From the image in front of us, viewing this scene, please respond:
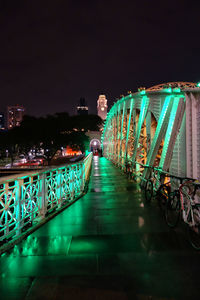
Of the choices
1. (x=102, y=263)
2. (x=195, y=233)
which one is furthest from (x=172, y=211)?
(x=102, y=263)

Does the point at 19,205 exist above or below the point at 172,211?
above

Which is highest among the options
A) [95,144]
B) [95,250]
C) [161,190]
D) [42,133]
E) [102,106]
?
[102,106]

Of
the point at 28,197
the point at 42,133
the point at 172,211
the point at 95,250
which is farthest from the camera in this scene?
the point at 42,133

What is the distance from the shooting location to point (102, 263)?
3.10m

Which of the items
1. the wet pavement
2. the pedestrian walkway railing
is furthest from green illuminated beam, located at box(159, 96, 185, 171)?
the pedestrian walkway railing

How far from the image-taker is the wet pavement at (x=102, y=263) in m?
2.52

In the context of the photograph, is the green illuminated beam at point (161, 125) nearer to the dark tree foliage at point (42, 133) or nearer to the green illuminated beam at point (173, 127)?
the green illuminated beam at point (173, 127)

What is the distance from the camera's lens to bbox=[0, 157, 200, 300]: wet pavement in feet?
8.27

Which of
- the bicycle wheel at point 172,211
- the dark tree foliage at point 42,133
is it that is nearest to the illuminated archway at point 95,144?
the dark tree foliage at point 42,133

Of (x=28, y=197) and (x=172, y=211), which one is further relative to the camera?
(x=172, y=211)

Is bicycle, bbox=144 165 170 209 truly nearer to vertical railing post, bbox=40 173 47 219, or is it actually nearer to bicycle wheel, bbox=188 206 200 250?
bicycle wheel, bbox=188 206 200 250

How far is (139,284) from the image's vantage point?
2.62 metres

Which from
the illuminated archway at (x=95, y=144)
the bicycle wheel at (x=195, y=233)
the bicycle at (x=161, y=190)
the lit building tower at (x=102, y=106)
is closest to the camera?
the bicycle wheel at (x=195, y=233)

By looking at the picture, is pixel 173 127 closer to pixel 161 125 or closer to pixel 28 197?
pixel 161 125
